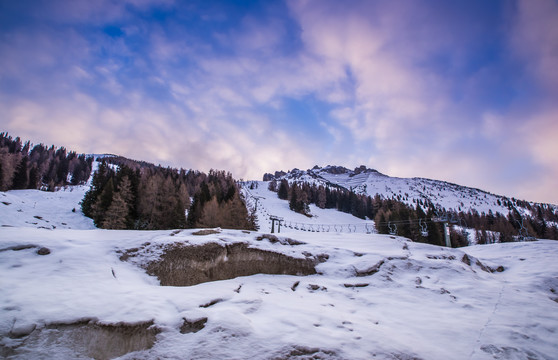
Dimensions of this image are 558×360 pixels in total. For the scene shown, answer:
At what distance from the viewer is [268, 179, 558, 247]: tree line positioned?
56466 mm

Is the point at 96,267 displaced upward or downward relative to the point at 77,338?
upward

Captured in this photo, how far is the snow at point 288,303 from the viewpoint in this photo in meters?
5.73

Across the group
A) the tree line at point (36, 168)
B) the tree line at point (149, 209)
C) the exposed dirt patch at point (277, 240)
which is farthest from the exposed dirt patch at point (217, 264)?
the tree line at point (36, 168)

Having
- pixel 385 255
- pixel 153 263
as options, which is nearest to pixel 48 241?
pixel 153 263

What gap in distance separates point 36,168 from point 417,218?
11684cm

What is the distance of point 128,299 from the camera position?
23.0ft

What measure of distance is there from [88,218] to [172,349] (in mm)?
53760

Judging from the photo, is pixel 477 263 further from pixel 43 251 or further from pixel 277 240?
pixel 43 251

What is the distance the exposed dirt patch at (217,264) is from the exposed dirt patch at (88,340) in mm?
5158

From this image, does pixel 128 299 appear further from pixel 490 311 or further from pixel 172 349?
pixel 490 311

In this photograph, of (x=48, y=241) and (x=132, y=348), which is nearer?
(x=132, y=348)

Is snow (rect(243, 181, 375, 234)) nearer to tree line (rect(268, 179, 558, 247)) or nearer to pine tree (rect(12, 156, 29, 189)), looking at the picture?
tree line (rect(268, 179, 558, 247))

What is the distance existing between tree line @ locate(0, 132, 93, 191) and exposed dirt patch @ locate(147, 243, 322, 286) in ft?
242

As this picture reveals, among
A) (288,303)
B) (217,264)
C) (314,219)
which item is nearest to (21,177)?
(314,219)
